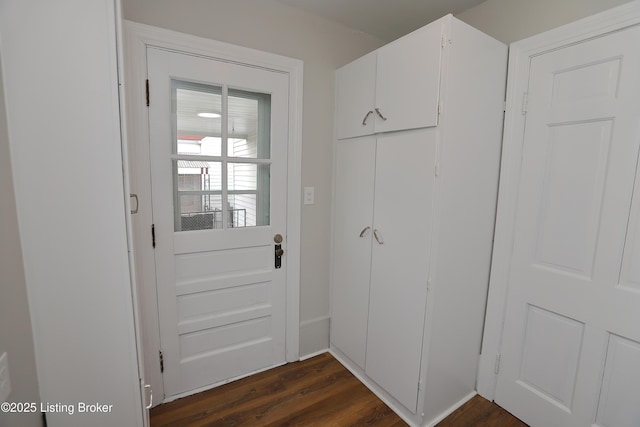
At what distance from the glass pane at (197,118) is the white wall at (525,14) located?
1749mm

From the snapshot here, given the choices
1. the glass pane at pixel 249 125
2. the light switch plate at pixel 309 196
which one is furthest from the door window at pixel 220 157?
the light switch plate at pixel 309 196

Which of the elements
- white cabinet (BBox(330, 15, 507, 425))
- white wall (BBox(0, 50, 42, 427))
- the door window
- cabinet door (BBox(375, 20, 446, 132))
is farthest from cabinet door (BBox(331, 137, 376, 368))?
white wall (BBox(0, 50, 42, 427))

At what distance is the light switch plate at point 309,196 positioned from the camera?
212 centimetres

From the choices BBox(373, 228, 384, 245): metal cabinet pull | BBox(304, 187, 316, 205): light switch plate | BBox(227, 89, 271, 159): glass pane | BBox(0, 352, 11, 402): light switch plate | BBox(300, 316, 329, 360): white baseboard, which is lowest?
BBox(300, 316, 329, 360): white baseboard

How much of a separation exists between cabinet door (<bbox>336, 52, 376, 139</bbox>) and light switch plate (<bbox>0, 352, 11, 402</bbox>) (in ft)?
6.02

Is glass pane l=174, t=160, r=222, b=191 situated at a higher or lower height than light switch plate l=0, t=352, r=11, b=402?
higher

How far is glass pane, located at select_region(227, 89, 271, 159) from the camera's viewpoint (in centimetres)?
186

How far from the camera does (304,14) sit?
1.99 meters

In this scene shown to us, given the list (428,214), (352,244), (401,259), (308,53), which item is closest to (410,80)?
(428,214)

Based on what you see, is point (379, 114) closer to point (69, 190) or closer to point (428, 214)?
point (428, 214)

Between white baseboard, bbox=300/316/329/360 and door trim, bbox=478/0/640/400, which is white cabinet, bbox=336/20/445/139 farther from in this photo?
white baseboard, bbox=300/316/329/360

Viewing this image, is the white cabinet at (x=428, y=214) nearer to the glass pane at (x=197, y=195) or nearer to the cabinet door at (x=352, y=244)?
the cabinet door at (x=352, y=244)

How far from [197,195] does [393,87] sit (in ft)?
4.40

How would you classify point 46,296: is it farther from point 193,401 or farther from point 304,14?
point 304,14
